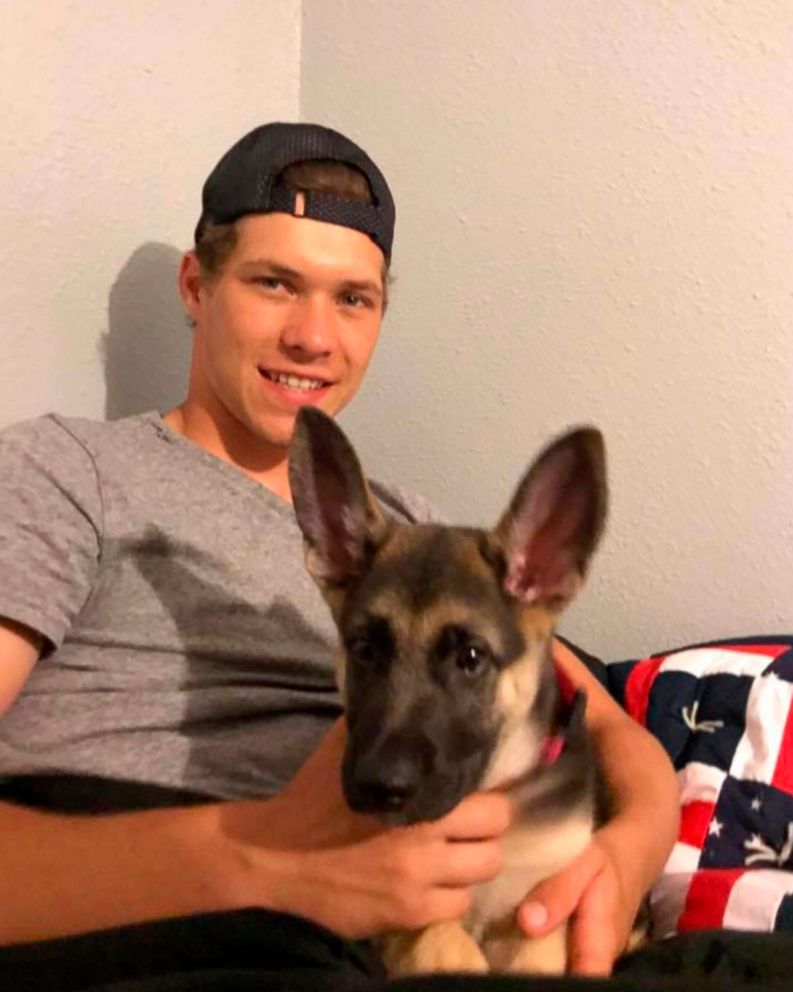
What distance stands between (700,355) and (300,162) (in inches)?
35.9

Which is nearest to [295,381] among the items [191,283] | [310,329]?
[310,329]

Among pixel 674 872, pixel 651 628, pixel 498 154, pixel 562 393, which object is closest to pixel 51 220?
pixel 498 154

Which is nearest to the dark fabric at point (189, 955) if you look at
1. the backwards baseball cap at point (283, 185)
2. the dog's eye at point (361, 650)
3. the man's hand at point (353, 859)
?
the man's hand at point (353, 859)

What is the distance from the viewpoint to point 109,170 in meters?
2.25

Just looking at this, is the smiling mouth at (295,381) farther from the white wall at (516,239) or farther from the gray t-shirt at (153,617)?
the white wall at (516,239)

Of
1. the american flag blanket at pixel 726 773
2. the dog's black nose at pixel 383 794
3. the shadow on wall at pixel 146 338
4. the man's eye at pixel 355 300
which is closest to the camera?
the dog's black nose at pixel 383 794

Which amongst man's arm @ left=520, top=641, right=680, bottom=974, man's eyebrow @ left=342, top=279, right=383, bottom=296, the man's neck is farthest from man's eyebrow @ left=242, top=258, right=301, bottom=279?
man's arm @ left=520, top=641, right=680, bottom=974

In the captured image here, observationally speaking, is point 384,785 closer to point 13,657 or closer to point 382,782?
point 382,782

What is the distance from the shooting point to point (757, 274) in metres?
2.01

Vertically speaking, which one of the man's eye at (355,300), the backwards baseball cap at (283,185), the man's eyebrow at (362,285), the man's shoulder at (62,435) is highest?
the backwards baseball cap at (283,185)

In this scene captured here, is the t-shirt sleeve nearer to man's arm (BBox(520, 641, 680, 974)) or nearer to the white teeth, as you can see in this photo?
the white teeth

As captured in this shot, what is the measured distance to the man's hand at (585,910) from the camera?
4.16ft

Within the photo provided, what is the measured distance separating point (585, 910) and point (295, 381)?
1.03m

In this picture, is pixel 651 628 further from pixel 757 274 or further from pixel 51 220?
pixel 51 220
